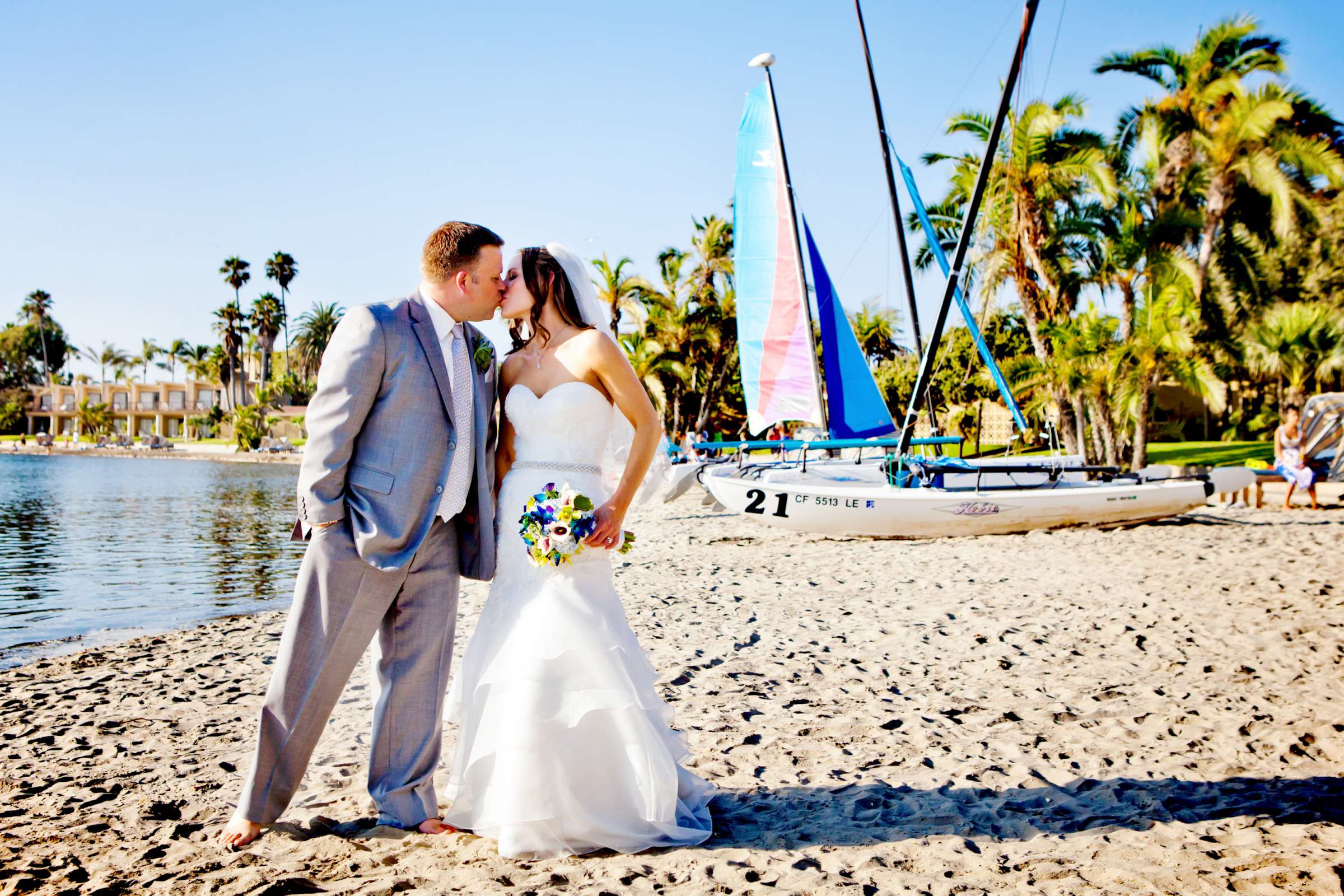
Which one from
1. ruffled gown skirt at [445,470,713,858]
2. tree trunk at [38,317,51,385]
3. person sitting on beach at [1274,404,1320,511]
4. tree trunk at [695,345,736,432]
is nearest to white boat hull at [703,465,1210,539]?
person sitting on beach at [1274,404,1320,511]

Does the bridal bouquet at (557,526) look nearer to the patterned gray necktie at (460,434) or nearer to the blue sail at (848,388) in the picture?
the patterned gray necktie at (460,434)

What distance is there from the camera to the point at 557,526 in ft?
11.1

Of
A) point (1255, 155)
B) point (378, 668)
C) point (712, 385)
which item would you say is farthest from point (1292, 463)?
point (712, 385)

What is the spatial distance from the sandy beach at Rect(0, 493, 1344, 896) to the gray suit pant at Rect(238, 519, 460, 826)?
0.68 ft

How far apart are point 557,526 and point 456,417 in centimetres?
58

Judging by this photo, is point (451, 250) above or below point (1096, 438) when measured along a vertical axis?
above

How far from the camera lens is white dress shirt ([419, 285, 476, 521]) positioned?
3477mm

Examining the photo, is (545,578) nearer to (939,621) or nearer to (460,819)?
(460,819)

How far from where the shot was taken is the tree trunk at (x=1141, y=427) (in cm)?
2180

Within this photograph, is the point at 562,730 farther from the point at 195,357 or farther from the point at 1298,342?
the point at 195,357

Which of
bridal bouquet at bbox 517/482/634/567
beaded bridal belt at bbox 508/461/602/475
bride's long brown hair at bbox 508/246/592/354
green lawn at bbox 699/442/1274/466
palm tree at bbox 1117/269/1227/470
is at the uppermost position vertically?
palm tree at bbox 1117/269/1227/470

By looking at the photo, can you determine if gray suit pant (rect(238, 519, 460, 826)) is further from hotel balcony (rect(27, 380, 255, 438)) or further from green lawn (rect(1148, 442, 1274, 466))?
hotel balcony (rect(27, 380, 255, 438))

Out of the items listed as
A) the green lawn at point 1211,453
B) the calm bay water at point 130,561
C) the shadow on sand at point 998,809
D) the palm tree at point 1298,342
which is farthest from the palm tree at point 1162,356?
the shadow on sand at point 998,809

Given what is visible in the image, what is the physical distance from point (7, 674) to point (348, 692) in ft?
10.4
